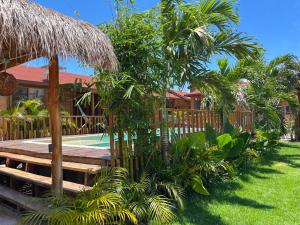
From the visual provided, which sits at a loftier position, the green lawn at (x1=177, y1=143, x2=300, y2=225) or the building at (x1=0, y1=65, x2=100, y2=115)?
the building at (x1=0, y1=65, x2=100, y2=115)

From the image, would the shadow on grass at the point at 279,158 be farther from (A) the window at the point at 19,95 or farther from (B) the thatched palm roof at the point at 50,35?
(A) the window at the point at 19,95

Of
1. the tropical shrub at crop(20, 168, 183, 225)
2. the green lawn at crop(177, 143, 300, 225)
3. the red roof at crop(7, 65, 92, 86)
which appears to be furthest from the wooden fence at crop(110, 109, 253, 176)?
the red roof at crop(7, 65, 92, 86)

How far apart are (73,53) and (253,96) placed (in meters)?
8.78

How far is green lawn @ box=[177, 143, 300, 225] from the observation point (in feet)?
16.0

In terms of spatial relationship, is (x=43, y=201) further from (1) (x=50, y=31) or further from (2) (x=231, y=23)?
(2) (x=231, y=23)

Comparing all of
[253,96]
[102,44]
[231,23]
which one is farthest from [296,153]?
[102,44]

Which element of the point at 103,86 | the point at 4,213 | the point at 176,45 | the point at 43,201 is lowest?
the point at 4,213

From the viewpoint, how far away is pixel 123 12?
5.46 m

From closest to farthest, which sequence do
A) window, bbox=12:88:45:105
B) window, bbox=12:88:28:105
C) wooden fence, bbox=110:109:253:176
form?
1. wooden fence, bbox=110:109:253:176
2. window, bbox=12:88:28:105
3. window, bbox=12:88:45:105

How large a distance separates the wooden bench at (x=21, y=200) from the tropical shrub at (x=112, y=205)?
7.2 inches

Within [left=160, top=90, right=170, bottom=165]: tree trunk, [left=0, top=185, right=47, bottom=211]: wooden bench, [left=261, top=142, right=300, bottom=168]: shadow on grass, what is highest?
[left=160, top=90, right=170, bottom=165]: tree trunk

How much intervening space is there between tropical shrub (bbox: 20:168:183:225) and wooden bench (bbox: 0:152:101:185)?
0.70ft

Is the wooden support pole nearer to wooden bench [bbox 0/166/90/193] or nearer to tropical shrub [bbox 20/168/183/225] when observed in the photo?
tropical shrub [bbox 20/168/183/225]

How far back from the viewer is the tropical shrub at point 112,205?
A: 4.10 meters
